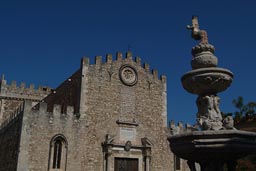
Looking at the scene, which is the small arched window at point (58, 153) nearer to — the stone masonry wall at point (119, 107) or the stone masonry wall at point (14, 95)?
the stone masonry wall at point (119, 107)

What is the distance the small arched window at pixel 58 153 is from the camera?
68.5 ft

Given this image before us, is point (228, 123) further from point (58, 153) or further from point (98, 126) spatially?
point (98, 126)

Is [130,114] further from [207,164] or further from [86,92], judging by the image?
[207,164]

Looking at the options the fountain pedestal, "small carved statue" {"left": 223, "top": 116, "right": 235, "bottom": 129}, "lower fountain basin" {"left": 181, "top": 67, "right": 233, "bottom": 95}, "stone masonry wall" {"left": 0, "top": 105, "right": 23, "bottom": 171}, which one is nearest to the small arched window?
"stone masonry wall" {"left": 0, "top": 105, "right": 23, "bottom": 171}

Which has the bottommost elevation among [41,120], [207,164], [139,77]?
[207,164]

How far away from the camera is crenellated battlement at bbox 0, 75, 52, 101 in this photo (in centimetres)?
3509

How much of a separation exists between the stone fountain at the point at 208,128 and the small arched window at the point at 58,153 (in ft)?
45.5

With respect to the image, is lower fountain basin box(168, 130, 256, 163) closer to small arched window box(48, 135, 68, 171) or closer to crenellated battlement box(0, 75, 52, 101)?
small arched window box(48, 135, 68, 171)

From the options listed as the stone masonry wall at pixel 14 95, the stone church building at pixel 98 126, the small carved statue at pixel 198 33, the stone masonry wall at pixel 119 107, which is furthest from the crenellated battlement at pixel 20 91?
the small carved statue at pixel 198 33

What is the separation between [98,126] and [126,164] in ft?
11.2

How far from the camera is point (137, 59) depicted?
26500 millimetres

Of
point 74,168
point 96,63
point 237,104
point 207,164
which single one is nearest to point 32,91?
point 96,63

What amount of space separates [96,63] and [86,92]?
2.44m

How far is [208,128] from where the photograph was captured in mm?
8578
